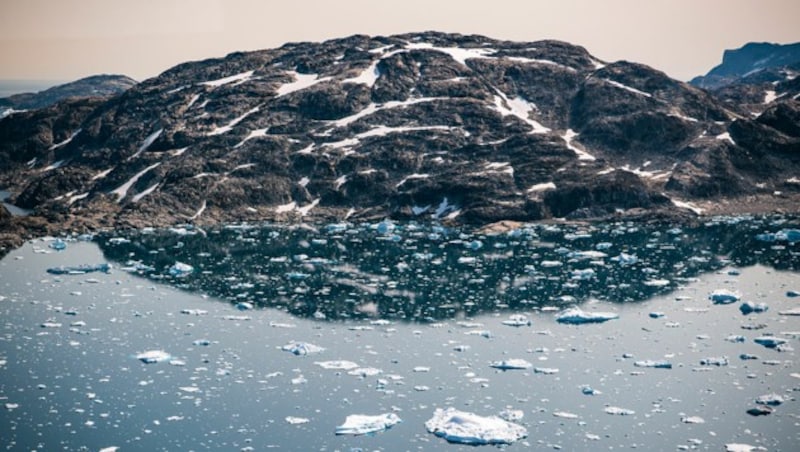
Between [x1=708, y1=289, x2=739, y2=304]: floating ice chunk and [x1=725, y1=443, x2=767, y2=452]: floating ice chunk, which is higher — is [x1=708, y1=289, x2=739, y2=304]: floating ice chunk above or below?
above

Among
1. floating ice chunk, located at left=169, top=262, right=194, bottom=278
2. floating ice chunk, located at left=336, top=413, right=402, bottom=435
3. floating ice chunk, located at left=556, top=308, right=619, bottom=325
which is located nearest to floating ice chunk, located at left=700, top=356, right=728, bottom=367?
floating ice chunk, located at left=556, top=308, right=619, bottom=325

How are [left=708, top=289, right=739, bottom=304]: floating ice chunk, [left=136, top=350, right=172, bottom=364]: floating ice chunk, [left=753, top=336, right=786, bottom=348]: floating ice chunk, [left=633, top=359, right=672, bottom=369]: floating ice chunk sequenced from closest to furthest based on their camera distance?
[left=633, top=359, right=672, bottom=369]: floating ice chunk → [left=136, top=350, right=172, bottom=364]: floating ice chunk → [left=753, top=336, right=786, bottom=348]: floating ice chunk → [left=708, top=289, right=739, bottom=304]: floating ice chunk

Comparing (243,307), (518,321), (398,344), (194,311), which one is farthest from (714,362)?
(194,311)

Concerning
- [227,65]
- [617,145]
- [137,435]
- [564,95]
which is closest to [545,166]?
[617,145]

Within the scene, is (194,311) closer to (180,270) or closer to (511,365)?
(180,270)

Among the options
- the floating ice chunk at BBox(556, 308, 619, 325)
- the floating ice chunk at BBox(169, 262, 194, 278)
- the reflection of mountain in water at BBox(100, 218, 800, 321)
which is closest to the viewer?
the floating ice chunk at BBox(556, 308, 619, 325)

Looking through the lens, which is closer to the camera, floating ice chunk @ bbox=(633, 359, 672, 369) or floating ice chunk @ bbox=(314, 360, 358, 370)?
floating ice chunk @ bbox=(633, 359, 672, 369)

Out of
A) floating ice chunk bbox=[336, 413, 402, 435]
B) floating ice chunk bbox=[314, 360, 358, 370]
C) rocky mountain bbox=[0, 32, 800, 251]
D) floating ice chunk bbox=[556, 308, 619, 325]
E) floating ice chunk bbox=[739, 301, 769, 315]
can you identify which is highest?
rocky mountain bbox=[0, 32, 800, 251]

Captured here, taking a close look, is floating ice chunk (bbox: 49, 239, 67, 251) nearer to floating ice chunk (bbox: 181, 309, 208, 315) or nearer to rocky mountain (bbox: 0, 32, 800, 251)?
rocky mountain (bbox: 0, 32, 800, 251)
